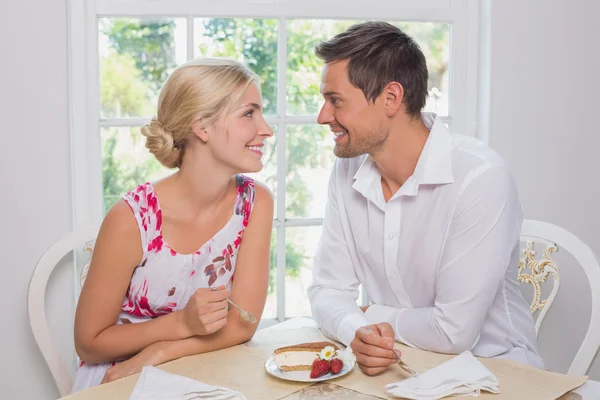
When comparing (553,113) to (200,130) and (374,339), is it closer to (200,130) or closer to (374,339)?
(200,130)

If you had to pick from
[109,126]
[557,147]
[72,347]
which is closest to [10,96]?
[109,126]

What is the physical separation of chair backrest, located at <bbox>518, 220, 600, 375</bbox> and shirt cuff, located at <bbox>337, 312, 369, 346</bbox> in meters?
0.75

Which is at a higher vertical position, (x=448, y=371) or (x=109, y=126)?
Result: (x=109, y=126)

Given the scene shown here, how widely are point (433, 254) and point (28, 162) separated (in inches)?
55.7

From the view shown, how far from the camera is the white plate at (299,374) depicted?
4.93ft

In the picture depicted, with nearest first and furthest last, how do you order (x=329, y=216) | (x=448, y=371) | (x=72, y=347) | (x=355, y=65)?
(x=448, y=371) → (x=355, y=65) → (x=329, y=216) → (x=72, y=347)

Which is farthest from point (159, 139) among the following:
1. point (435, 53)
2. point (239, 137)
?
point (435, 53)

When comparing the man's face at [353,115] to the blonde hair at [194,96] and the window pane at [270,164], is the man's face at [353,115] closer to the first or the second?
the blonde hair at [194,96]

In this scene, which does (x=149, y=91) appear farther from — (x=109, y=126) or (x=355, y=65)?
(x=355, y=65)

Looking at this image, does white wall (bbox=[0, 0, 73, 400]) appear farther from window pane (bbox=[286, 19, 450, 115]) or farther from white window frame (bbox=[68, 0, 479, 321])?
window pane (bbox=[286, 19, 450, 115])

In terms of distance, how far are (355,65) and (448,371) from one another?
0.89m

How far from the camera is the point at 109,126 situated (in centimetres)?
262

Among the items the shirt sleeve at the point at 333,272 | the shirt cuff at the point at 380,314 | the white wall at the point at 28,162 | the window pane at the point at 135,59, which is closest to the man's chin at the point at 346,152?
the shirt sleeve at the point at 333,272

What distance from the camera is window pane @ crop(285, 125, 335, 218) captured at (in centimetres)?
277
